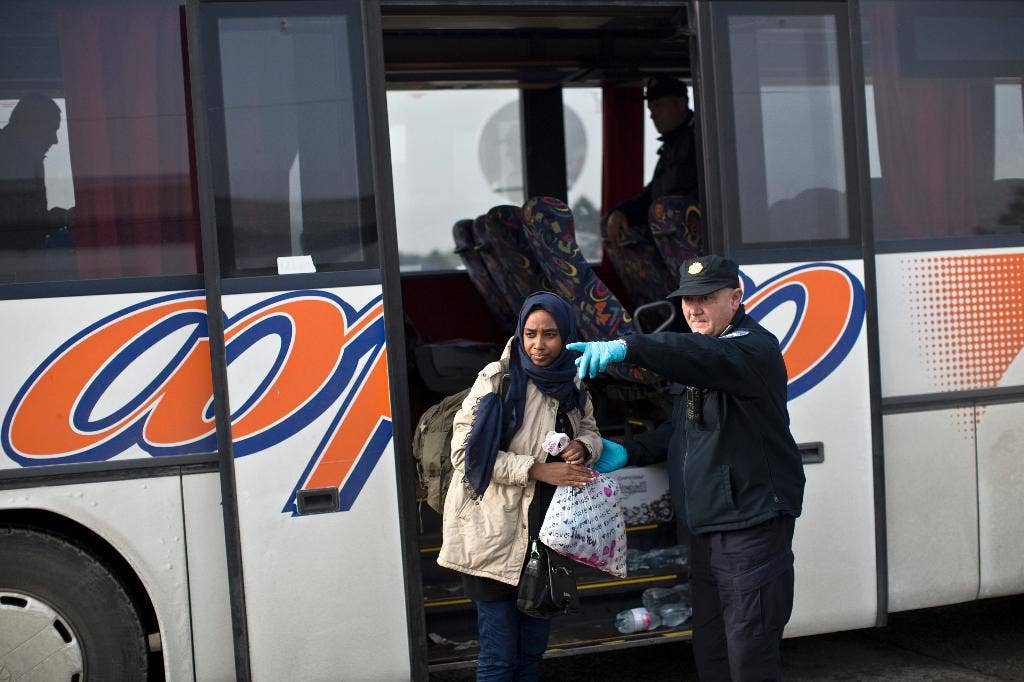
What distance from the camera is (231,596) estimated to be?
388cm

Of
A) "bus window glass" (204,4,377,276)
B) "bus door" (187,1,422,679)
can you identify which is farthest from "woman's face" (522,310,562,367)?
"bus window glass" (204,4,377,276)

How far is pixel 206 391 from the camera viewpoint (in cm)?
390

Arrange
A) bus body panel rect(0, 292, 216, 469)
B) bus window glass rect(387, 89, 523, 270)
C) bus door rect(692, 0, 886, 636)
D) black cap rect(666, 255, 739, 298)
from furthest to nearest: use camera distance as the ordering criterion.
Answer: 1. bus window glass rect(387, 89, 523, 270)
2. bus door rect(692, 0, 886, 636)
3. bus body panel rect(0, 292, 216, 469)
4. black cap rect(666, 255, 739, 298)

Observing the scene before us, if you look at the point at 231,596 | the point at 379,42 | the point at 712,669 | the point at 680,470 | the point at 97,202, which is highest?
the point at 379,42

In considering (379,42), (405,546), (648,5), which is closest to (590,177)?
(648,5)

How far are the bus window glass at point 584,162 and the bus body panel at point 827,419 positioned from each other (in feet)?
8.53

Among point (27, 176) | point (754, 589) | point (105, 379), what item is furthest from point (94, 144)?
point (754, 589)

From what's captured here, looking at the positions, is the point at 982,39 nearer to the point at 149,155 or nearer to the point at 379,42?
the point at 379,42

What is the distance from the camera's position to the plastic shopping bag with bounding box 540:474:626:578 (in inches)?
141

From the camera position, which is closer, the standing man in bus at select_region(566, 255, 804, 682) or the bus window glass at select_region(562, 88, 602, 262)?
the standing man in bus at select_region(566, 255, 804, 682)

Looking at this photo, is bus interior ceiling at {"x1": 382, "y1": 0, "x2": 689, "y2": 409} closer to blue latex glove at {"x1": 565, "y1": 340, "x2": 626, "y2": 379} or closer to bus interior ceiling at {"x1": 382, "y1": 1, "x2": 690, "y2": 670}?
bus interior ceiling at {"x1": 382, "y1": 1, "x2": 690, "y2": 670}

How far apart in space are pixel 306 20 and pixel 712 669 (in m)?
2.62

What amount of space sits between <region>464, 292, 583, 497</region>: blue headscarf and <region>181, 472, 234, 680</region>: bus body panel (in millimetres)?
943

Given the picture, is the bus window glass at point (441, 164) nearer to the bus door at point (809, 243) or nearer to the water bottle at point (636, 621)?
the bus door at point (809, 243)
